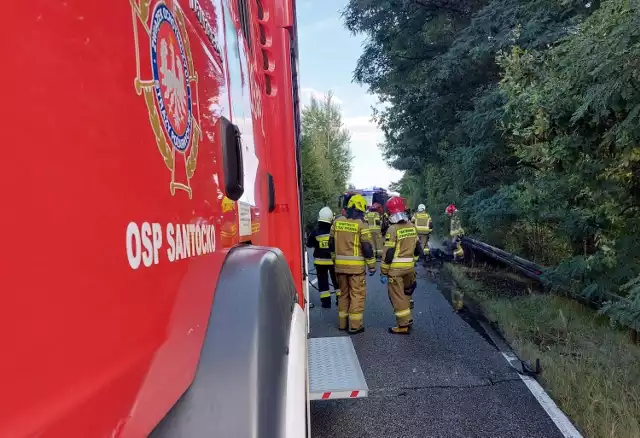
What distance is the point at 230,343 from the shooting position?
111cm

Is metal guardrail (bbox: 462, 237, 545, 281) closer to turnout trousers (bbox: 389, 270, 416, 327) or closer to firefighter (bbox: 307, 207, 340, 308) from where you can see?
turnout trousers (bbox: 389, 270, 416, 327)

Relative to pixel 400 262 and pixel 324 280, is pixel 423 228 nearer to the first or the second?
pixel 324 280

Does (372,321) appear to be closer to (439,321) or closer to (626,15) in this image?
(439,321)

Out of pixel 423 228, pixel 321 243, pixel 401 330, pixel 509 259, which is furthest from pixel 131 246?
pixel 423 228

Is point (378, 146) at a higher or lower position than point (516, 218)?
higher

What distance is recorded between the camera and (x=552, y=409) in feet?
14.3

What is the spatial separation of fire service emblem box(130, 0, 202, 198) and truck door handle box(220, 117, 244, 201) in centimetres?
20

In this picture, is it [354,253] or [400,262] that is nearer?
[400,262]

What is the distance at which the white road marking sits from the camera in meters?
3.98

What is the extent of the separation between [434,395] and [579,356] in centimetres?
170

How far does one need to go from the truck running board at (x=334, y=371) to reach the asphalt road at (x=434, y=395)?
1.60 ft

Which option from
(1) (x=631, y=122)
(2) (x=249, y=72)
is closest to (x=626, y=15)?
(1) (x=631, y=122)

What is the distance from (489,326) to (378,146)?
3511 centimetres

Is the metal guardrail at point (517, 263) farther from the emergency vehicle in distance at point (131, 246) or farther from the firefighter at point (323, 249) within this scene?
the emergency vehicle in distance at point (131, 246)
